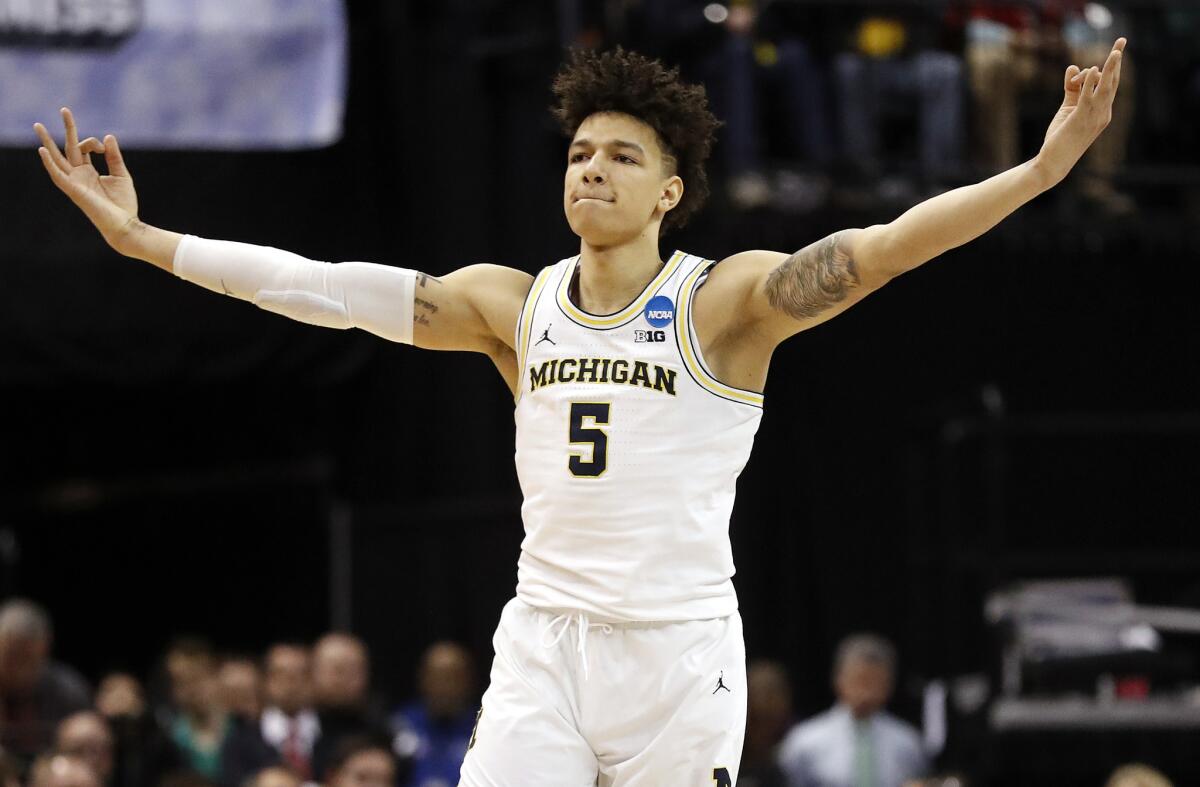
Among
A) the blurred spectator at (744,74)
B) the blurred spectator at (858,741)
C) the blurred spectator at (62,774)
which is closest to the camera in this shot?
the blurred spectator at (62,774)

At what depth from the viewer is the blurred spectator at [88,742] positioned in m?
9.48

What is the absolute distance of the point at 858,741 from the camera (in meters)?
11.1

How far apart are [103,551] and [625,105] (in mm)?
11527

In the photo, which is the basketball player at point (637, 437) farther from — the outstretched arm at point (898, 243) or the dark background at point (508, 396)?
the dark background at point (508, 396)

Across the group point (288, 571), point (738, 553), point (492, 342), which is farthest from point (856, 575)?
point (492, 342)

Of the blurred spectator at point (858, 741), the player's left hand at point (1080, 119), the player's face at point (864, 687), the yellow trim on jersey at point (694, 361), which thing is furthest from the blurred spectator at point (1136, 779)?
the player's left hand at point (1080, 119)

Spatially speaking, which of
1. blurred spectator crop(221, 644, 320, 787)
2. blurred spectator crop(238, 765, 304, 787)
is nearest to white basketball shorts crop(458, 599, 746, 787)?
blurred spectator crop(238, 765, 304, 787)

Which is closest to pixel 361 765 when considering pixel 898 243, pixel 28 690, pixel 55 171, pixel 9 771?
pixel 9 771

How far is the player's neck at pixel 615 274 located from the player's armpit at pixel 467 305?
22 centimetres

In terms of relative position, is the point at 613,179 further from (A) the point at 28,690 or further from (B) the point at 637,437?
(A) the point at 28,690

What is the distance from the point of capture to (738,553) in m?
12.9

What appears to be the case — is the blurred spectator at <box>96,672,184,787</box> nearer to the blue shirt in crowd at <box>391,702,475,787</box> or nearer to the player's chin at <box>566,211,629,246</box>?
the blue shirt in crowd at <box>391,702,475,787</box>

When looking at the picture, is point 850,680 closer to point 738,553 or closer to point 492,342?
point 738,553

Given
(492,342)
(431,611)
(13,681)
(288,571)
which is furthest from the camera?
(288,571)
